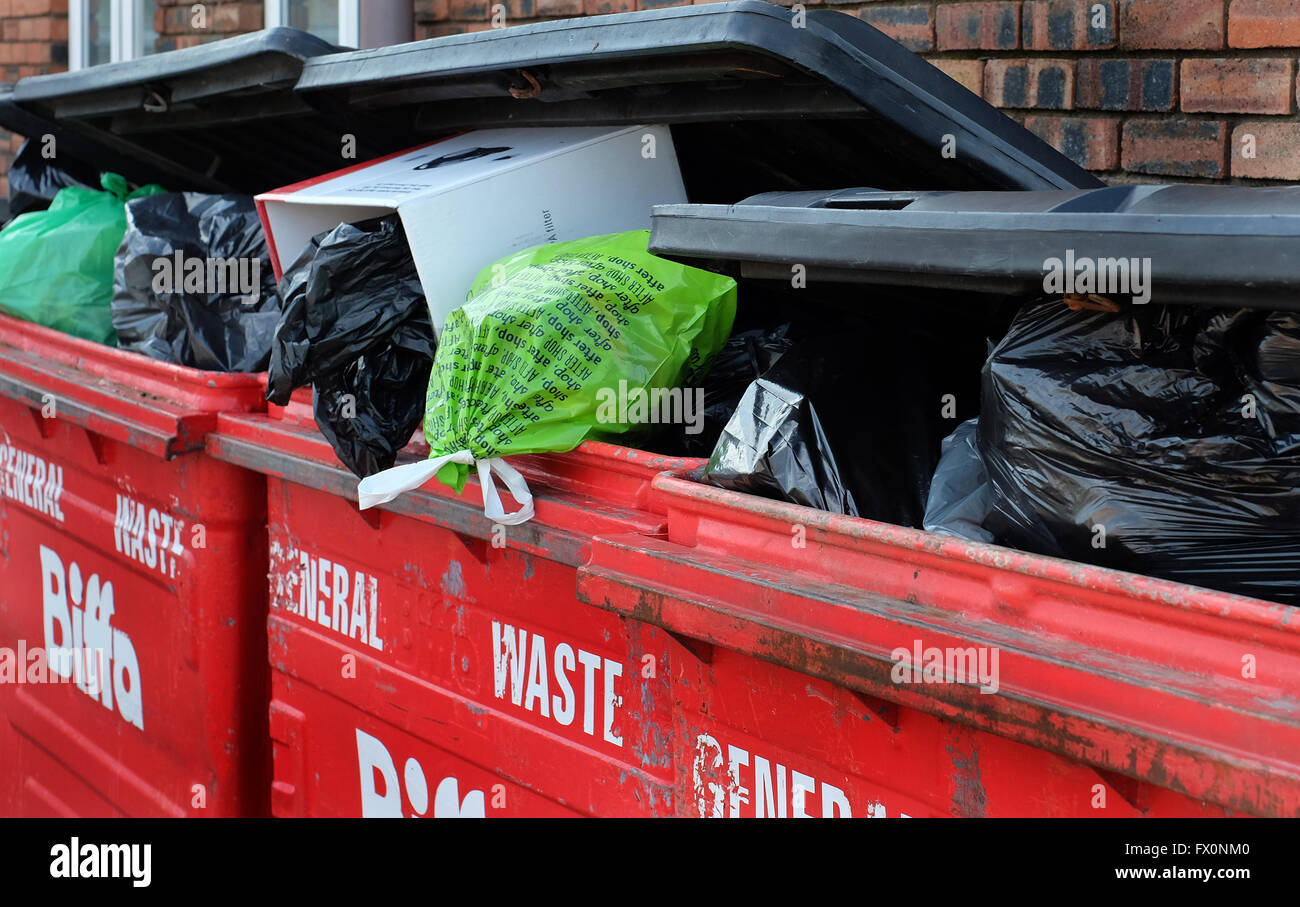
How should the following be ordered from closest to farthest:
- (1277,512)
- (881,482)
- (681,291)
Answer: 1. (1277,512)
2. (881,482)
3. (681,291)

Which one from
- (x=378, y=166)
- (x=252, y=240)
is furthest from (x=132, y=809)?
(x=378, y=166)

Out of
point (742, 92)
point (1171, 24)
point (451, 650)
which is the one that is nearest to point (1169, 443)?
point (742, 92)

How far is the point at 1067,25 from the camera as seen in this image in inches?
107

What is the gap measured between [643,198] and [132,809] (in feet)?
5.58

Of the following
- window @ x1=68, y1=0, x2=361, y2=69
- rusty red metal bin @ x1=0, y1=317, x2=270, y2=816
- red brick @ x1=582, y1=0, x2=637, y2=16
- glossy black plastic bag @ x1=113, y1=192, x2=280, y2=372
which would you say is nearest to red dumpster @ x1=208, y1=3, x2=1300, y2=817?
rusty red metal bin @ x1=0, y1=317, x2=270, y2=816

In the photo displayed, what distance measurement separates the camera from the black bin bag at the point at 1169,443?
128cm

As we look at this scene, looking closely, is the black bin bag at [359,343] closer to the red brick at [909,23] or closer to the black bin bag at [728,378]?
the black bin bag at [728,378]

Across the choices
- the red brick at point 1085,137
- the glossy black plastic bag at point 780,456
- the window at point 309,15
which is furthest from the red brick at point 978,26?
the window at point 309,15

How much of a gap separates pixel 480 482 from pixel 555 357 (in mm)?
216

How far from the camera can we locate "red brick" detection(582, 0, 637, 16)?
3.58 metres

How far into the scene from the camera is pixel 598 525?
1.75 meters

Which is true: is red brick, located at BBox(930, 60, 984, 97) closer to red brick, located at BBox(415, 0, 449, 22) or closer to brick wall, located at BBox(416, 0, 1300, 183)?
brick wall, located at BBox(416, 0, 1300, 183)

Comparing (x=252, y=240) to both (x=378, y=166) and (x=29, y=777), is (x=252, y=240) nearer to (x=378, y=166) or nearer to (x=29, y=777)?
(x=378, y=166)

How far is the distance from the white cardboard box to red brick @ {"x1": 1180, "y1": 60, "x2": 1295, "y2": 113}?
1.10 meters
